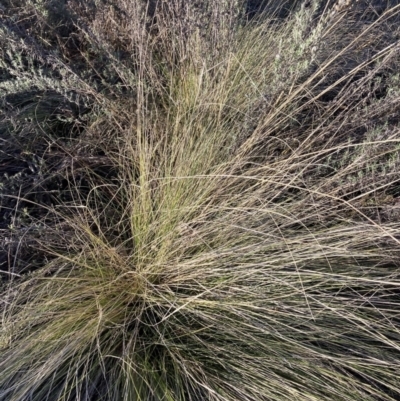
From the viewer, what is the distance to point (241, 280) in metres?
1.38

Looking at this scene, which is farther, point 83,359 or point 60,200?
point 60,200

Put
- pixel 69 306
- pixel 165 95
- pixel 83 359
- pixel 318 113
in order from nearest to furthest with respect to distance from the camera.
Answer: pixel 83 359, pixel 69 306, pixel 318 113, pixel 165 95

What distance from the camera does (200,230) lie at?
4.58ft

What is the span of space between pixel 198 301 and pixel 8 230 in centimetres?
60

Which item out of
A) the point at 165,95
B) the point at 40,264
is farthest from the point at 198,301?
the point at 165,95

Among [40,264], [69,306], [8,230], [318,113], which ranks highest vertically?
[318,113]

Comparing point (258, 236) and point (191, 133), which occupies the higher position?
point (191, 133)

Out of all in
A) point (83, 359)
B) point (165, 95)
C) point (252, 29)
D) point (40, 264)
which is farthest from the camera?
point (252, 29)

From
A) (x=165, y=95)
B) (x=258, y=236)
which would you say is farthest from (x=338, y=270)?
(x=165, y=95)

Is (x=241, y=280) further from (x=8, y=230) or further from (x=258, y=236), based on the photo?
(x=8, y=230)

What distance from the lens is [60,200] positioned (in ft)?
5.50

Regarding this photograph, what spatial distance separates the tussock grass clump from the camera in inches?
51.5

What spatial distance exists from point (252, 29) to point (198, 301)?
3.88 ft

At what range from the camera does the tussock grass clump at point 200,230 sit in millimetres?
1309
